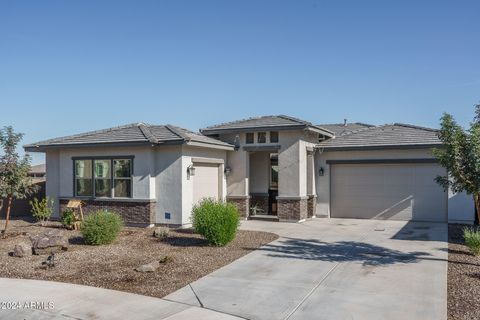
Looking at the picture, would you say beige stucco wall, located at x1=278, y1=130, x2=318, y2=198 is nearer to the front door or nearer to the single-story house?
the single-story house

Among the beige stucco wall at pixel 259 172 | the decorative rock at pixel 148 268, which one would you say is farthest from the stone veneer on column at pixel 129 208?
the decorative rock at pixel 148 268

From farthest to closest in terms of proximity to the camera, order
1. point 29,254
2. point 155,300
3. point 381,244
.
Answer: point 381,244
point 29,254
point 155,300

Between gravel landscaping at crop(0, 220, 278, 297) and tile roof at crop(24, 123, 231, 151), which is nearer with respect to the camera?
gravel landscaping at crop(0, 220, 278, 297)

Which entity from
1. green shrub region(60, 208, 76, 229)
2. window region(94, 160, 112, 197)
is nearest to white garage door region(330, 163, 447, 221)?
window region(94, 160, 112, 197)

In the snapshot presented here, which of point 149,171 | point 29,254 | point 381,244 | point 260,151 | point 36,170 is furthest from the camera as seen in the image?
point 36,170

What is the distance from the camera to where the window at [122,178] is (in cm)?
1634

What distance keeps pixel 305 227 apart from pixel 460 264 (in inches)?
269

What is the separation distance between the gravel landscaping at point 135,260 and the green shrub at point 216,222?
293 millimetres

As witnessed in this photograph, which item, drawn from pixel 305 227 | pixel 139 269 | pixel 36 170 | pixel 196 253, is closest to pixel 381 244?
pixel 305 227

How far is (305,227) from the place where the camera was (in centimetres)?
1616

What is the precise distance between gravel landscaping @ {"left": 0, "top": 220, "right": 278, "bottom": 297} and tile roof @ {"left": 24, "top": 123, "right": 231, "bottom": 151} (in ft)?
11.3

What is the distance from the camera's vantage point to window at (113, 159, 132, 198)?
643 inches

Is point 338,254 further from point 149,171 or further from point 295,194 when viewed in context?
point 149,171

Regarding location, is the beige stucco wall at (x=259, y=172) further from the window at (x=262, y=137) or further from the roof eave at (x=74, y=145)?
the roof eave at (x=74, y=145)
